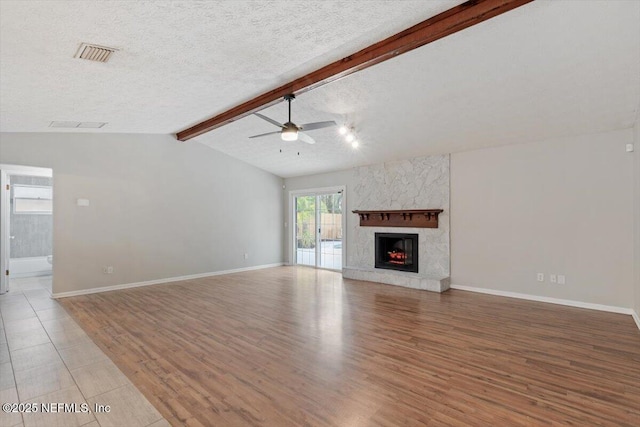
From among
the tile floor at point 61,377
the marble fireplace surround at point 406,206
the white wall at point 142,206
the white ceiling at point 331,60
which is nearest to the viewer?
the tile floor at point 61,377

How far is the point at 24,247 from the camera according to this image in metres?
7.34

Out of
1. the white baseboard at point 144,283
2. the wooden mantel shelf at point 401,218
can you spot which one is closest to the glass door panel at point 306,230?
the white baseboard at point 144,283

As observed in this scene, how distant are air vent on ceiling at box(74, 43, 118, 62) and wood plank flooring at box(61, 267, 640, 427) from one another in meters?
2.95

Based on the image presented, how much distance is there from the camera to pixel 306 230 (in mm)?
9070

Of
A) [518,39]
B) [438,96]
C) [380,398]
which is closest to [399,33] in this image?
[518,39]

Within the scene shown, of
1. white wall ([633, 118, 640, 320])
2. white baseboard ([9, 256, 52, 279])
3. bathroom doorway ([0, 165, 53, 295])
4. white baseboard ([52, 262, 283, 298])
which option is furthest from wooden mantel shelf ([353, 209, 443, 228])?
white baseboard ([9, 256, 52, 279])

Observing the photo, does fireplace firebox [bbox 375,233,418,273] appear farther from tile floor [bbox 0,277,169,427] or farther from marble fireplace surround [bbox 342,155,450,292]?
tile floor [bbox 0,277,169,427]

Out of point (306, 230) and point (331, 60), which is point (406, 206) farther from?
point (331, 60)

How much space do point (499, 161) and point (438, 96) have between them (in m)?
2.20

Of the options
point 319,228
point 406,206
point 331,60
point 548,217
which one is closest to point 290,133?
point 331,60

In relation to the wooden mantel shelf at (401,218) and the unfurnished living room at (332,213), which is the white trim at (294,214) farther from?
the wooden mantel shelf at (401,218)

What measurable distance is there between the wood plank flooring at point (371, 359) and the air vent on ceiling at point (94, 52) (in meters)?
2.95

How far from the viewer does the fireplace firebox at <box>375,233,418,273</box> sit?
6.77 m

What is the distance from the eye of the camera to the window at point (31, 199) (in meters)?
7.29
